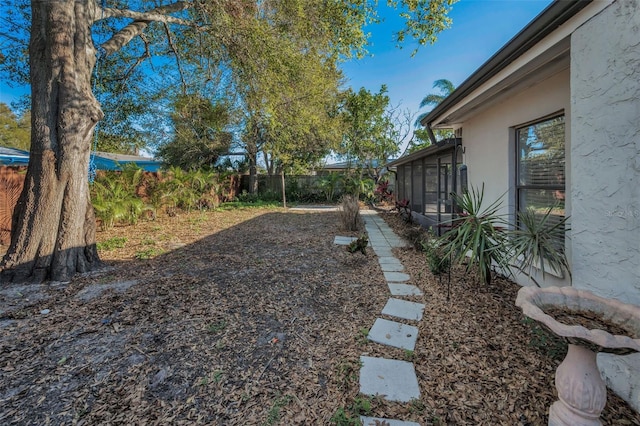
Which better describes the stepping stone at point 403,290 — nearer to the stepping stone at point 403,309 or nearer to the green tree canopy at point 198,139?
the stepping stone at point 403,309

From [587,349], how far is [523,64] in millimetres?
2316

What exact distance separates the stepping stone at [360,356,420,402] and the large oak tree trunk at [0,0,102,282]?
420cm

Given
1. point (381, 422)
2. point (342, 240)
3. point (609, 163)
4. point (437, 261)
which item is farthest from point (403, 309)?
point (342, 240)

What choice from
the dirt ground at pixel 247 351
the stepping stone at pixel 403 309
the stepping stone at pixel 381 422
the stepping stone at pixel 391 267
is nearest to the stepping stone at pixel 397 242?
the stepping stone at pixel 391 267

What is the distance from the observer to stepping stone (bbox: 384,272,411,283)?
4172mm

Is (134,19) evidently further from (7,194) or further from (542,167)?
(542,167)

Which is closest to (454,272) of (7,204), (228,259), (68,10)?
(228,259)

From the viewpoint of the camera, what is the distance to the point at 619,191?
1946 millimetres

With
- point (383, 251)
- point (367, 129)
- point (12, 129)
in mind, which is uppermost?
point (12, 129)

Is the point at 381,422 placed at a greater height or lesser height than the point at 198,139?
lesser

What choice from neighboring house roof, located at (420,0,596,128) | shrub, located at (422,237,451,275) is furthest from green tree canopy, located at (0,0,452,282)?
shrub, located at (422,237,451,275)

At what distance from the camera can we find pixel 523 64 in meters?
2.59

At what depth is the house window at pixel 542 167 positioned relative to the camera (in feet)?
10.5

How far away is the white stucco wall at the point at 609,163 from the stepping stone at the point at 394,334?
1307 millimetres
